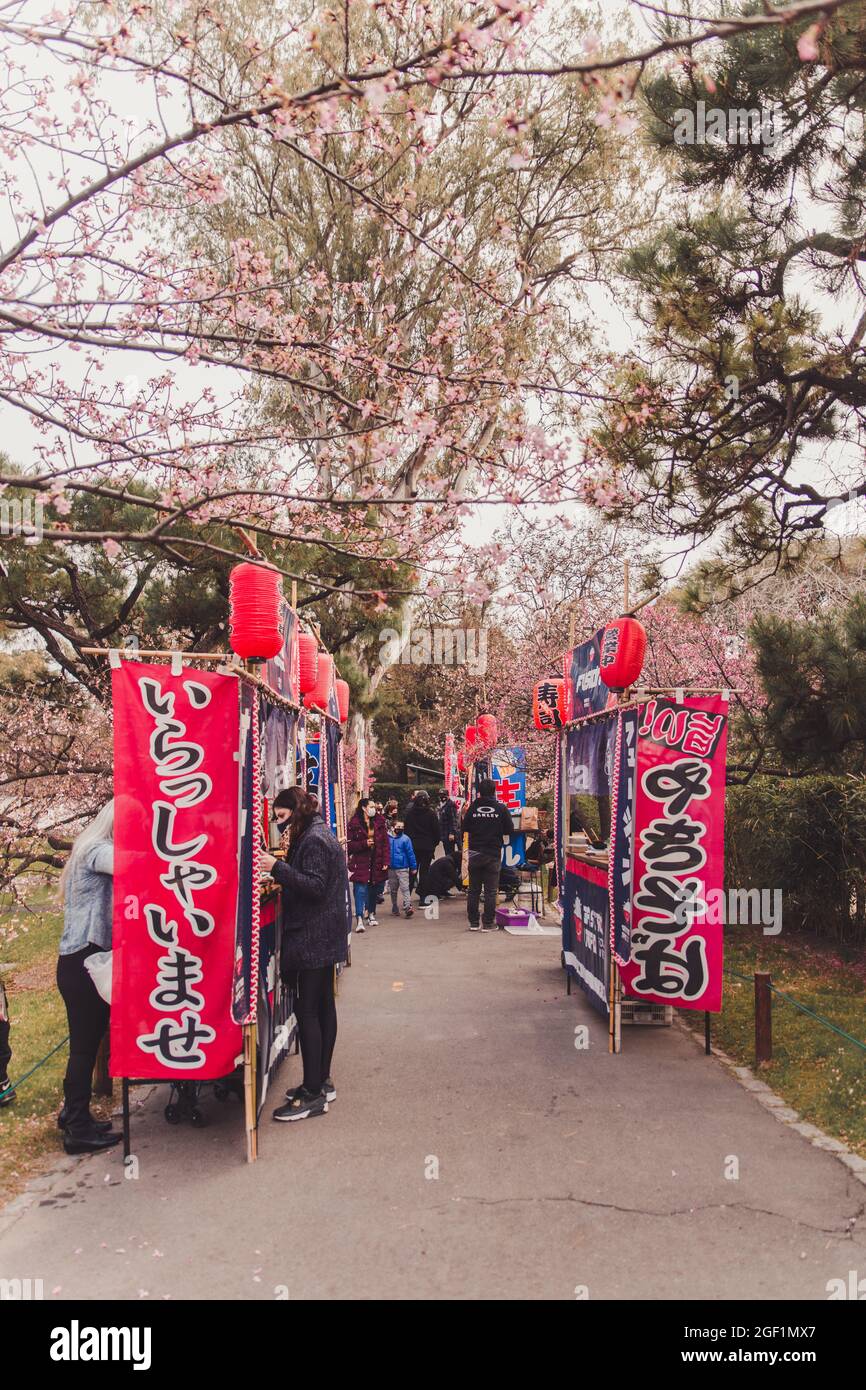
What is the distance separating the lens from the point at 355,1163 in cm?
524

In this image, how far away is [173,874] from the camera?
5148mm

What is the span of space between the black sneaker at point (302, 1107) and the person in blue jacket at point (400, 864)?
9.11 meters

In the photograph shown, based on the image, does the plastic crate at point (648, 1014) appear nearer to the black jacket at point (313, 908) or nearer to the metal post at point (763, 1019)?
the metal post at point (763, 1019)

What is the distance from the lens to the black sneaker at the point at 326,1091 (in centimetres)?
612

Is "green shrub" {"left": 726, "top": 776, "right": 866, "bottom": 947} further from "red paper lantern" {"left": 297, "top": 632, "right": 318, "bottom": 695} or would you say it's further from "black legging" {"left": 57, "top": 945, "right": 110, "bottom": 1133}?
"black legging" {"left": 57, "top": 945, "right": 110, "bottom": 1133}

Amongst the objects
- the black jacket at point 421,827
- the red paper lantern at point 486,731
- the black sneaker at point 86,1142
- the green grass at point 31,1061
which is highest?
the red paper lantern at point 486,731

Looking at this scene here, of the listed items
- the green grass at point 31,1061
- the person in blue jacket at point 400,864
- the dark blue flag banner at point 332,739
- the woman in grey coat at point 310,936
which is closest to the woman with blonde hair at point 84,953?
the green grass at point 31,1061

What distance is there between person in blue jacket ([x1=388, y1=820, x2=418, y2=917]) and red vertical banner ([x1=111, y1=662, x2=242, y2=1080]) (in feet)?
32.9

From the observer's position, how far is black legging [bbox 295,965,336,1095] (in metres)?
6.04

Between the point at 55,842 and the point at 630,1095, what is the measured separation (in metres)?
5.70

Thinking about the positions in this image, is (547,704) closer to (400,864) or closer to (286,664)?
(400,864)

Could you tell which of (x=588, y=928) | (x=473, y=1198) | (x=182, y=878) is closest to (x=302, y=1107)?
(x=473, y=1198)
